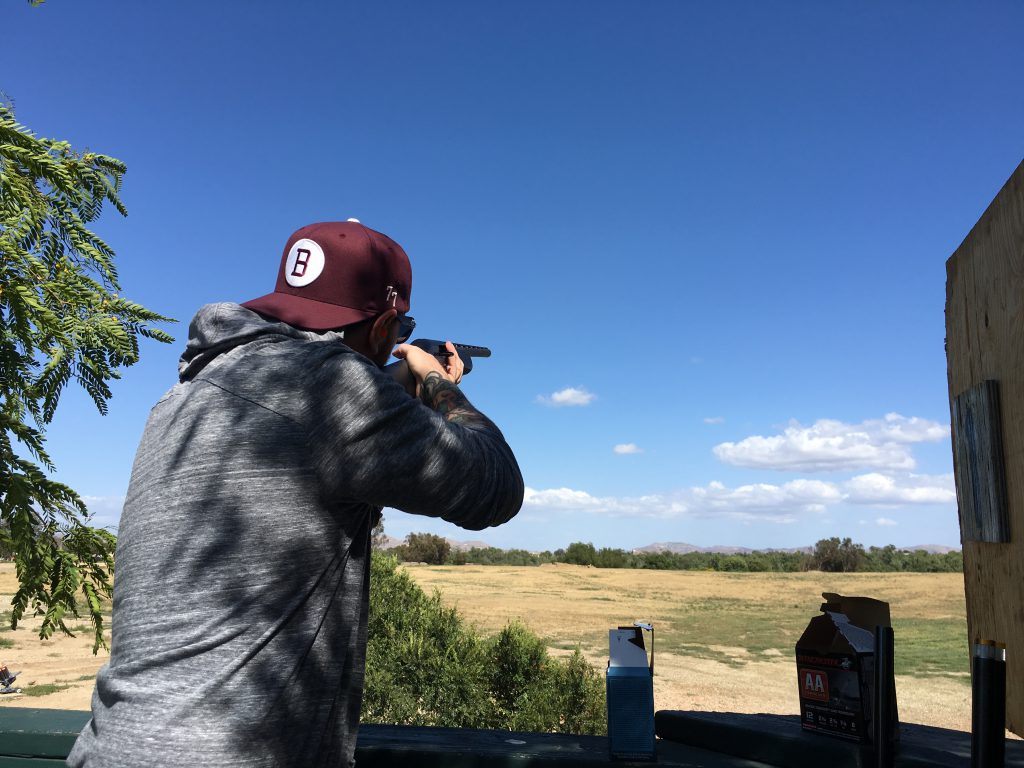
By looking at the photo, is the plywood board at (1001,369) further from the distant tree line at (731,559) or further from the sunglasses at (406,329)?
the distant tree line at (731,559)

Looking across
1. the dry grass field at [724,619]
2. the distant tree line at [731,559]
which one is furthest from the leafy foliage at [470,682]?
the distant tree line at [731,559]

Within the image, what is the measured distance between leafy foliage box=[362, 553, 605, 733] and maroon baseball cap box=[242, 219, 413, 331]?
222 inches

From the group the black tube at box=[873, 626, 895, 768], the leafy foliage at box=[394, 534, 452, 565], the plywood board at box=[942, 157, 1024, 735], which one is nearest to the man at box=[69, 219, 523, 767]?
the black tube at box=[873, 626, 895, 768]

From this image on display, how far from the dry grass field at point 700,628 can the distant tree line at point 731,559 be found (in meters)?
3.41

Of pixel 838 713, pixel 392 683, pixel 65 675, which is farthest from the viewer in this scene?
pixel 65 675

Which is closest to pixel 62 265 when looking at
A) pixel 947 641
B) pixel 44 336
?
pixel 44 336

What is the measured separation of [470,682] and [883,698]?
5.63m

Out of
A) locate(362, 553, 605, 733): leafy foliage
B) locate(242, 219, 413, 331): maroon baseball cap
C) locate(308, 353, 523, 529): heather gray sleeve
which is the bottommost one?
locate(362, 553, 605, 733): leafy foliage

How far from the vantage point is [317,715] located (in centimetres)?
133

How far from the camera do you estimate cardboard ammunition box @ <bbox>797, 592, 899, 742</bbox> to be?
197 centimetres

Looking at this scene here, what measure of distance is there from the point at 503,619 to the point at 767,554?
24.0 meters

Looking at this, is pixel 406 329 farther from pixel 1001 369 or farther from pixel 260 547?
pixel 1001 369

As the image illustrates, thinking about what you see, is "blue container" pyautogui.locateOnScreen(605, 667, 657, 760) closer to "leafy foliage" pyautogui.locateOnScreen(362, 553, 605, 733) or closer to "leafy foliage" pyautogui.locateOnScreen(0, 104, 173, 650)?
"leafy foliage" pyautogui.locateOnScreen(0, 104, 173, 650)

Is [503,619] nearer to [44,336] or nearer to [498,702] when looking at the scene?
[498,702]
